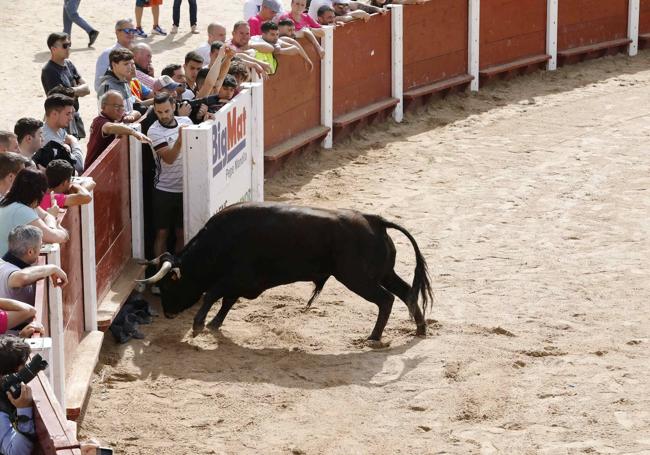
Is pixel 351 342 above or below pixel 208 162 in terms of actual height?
below

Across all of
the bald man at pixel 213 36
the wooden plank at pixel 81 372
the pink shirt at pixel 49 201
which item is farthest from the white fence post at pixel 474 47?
the pink shirt at pixel 49 201

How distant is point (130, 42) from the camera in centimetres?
1080

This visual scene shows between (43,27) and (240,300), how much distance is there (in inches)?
389

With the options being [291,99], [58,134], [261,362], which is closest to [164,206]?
[58,134]

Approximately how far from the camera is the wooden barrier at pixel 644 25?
19422 millimetres

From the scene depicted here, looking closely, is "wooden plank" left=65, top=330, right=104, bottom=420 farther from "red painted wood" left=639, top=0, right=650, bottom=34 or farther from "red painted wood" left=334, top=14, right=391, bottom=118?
"red painted wood" left=639, top=0, right=650, bottom=34

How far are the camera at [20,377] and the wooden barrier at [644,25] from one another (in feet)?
51.8

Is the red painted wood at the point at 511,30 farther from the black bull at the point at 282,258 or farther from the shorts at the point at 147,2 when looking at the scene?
the black bull at the point at 282,258

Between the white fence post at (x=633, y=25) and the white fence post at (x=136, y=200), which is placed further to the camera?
the white fence post at (x=633, y=25)

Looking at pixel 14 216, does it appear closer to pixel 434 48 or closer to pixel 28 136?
pixel 28 136

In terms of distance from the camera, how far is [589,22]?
18656 millimetres

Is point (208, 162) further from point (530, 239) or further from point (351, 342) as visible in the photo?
point (530, 239)

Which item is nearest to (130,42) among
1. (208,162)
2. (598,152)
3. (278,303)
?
(208,162)

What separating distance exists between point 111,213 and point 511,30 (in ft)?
32.0
